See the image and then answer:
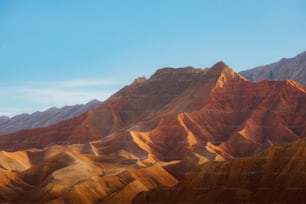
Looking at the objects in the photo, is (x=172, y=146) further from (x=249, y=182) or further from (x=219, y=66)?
(x=249, y=182)

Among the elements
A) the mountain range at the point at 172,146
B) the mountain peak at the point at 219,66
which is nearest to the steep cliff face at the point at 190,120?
the mountain range at the point at 172,146

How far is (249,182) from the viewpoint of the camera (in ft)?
197

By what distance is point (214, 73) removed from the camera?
510ft

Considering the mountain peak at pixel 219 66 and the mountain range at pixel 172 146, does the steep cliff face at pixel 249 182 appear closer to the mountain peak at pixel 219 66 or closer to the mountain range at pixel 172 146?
the mountain range at pixel 172 146

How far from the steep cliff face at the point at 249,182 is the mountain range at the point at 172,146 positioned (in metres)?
0.16

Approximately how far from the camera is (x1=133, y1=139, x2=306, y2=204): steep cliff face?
2162 inches

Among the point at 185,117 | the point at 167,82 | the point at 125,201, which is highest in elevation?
the point at 167,82

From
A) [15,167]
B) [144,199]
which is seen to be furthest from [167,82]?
[144,199]

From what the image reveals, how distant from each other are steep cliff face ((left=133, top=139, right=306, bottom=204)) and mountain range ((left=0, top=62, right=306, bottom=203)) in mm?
163

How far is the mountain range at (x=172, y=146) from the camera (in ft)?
206

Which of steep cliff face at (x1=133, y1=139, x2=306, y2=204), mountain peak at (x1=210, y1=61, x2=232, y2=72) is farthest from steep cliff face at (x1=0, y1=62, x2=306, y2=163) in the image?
steep cliff face at (x1=133, y1=139, x2=306, y2=204)

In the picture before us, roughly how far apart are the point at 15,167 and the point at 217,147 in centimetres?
4556

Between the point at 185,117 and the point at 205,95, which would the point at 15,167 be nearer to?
the point at 185,117

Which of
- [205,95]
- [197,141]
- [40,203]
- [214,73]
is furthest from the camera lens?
[214,73]
